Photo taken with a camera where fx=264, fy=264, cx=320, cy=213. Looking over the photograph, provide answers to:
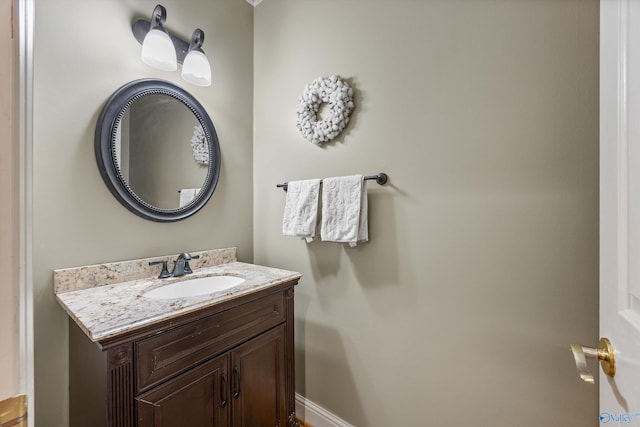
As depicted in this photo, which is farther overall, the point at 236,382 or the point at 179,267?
the point at 179,267

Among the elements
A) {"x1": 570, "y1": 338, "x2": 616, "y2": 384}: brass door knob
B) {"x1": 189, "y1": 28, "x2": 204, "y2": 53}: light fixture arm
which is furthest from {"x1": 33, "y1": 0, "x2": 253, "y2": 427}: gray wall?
{"x1": 570, "y1": 338, "x2": 616, "y2": 384}: brass door knob

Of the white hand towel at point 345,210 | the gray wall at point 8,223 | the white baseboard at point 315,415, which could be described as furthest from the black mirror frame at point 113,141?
the white baseboard at point 315,415

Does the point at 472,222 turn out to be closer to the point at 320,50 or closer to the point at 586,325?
the point at 586,325

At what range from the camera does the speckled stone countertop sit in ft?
2.54

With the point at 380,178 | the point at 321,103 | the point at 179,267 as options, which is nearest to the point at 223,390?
the point at 179,267

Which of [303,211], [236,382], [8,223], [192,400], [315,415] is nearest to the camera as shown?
[8,223]

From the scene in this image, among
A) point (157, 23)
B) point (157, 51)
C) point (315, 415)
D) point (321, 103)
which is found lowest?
point (315, 415)

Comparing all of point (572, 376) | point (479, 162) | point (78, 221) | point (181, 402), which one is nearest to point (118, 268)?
point (78, 221)

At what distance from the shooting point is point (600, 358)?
520mm

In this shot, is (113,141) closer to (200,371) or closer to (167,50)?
(167,50)

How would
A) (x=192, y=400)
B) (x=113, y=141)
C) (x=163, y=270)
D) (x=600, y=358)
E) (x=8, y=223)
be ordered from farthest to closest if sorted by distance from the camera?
(x=163, y=270) → (x=113, y=141) → (x=192, y=400) → (x=600, y=358) → (x=8, y=223)

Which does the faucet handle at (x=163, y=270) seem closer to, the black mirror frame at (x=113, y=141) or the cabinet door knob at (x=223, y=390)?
the black mirror frame at (x=113, y=141)

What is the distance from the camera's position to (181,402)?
2.90 feet

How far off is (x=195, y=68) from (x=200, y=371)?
141 centimetres
